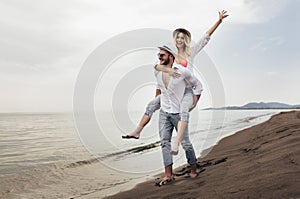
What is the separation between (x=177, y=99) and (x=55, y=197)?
447cm

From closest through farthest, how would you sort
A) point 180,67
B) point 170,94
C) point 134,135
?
1. point 134,135
2. point 180,67
3. point 170,94

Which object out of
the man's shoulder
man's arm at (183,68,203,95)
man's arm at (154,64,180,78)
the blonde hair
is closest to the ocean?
man's arm at (183,68,203,95)

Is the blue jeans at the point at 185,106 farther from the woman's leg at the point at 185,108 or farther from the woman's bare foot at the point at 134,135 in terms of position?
the woman's bare foot at the point at 134,135

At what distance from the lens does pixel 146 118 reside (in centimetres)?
369

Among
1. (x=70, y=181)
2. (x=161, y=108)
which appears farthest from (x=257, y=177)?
(x=70, y=181)

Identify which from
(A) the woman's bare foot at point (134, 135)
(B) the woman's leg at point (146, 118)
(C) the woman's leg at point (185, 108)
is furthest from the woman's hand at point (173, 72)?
(A) the woman's bare foot at point (134, 135)

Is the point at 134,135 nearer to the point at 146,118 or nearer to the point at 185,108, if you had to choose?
the point at 146,118

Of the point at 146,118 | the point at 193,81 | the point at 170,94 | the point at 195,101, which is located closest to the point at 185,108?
the point at 195,101

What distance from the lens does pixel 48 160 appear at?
13023mm

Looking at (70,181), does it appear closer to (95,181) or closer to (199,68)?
(95,181)

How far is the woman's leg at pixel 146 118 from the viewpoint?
3426 millimetres

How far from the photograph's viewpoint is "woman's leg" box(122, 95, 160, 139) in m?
3.43

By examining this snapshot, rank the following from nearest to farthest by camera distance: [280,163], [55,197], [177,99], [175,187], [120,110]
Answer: [120,110] < [177,99] < [280,163] < [175,187] < [55,197]

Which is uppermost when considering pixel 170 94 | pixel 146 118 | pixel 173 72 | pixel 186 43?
pixel 186 43
